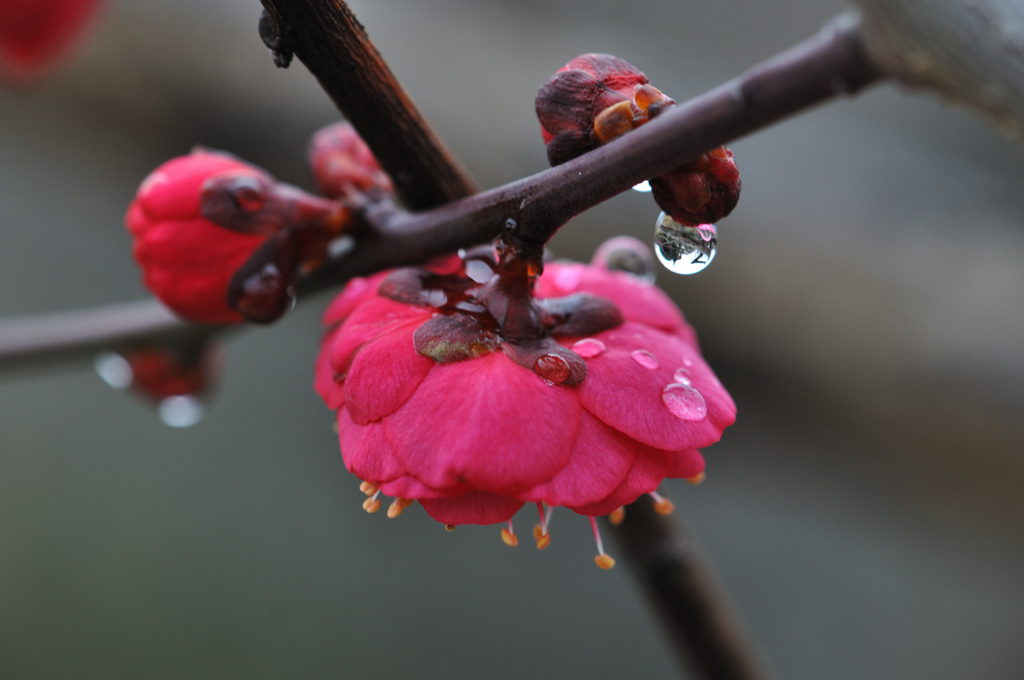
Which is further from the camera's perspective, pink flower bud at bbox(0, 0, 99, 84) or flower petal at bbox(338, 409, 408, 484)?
pink flower bud at bbox(0, 0, 99, 84)

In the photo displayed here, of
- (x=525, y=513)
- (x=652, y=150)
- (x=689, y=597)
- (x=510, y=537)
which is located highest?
(x=652, y=150)

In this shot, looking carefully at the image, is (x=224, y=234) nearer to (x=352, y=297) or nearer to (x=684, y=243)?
(x=352, y=297)

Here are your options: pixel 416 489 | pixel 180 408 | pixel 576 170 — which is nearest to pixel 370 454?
pixel 416 489

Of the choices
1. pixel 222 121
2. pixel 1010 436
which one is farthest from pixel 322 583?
pixel 1010 436

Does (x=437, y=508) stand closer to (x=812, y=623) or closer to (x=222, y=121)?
(x=222, y=121)

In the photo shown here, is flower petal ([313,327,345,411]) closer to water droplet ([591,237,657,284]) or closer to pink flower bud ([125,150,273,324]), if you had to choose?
pink flower bud ([125,150,273,324])

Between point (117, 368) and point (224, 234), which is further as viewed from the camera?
point (117, 368)

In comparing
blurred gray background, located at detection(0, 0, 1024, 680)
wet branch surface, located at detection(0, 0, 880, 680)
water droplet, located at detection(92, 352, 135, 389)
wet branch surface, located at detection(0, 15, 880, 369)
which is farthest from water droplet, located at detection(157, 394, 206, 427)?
blurred gray background, located at detection(0, 0, 1024, 680)
